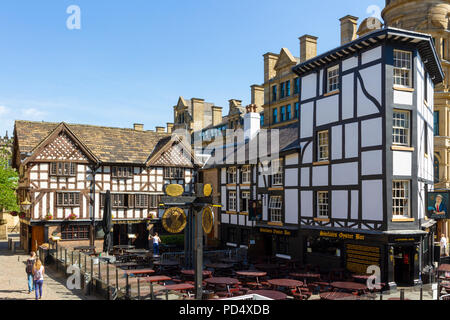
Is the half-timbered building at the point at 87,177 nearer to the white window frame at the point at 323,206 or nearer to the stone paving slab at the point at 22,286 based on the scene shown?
the stone paving slab at the point at 22,286

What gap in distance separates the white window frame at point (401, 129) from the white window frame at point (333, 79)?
3678 mm

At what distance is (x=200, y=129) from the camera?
63.8 metres

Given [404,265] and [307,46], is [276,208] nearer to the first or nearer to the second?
[404,265]

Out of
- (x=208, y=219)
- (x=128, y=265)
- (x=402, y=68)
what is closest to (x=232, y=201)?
(x=128, y=265)

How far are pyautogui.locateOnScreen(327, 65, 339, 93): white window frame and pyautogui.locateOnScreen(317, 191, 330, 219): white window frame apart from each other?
18.1 feet

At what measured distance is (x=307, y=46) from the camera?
40469 mm

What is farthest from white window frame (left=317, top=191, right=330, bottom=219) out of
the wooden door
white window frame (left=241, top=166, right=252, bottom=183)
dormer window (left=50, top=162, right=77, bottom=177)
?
the wooden door

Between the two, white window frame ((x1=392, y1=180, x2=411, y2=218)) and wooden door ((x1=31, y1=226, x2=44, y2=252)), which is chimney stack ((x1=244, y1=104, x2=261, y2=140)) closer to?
white window frame ((x1=392, y1=180, x2=411, y2=218))

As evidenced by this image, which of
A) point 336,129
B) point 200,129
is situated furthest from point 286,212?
point 200,129

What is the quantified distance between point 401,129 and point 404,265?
6417 mm

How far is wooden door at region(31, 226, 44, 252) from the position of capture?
3083cm

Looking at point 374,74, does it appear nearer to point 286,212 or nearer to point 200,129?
point 286,212

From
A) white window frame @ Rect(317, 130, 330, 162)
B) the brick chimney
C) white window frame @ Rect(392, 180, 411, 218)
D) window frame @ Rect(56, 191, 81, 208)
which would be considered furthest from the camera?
the brick chimney

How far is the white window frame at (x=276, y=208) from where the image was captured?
1036 inches
